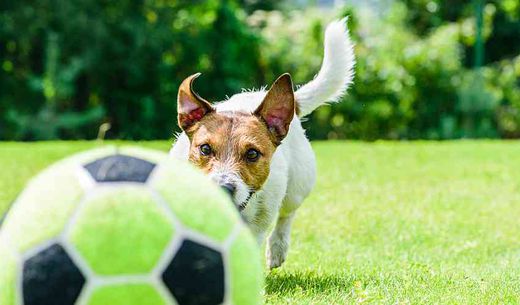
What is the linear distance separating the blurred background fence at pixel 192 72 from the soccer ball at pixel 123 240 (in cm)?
1842

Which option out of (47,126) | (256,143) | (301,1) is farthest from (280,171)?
(301,1)

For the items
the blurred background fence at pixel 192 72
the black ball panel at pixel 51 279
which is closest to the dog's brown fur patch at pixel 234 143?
the black ball panel at pixel 51 279

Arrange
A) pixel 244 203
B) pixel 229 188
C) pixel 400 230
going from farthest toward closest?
pixel 400 230
pixel 244 203
pixel 229 188

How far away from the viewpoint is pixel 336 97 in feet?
19.5

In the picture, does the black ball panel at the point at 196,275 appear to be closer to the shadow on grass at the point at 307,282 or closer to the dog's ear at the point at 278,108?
the shadow on grass at the point at 307,282

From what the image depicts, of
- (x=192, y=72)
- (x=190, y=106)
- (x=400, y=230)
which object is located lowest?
(x=192, y=72)

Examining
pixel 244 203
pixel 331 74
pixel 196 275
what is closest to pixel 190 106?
pixel 244 203

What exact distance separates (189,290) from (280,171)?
2202 millimetres

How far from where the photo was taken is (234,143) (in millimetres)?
4180

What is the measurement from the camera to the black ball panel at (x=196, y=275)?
2.43 metres

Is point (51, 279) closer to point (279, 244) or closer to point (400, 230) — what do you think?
point (279, 244)

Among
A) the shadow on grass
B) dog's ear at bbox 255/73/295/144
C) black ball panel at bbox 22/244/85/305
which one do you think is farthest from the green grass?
black ball panel at bbox 22/244/85/305

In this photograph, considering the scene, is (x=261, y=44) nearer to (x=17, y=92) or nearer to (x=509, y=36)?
(x=17, y=92)

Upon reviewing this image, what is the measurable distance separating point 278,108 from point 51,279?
2258 millimetres
